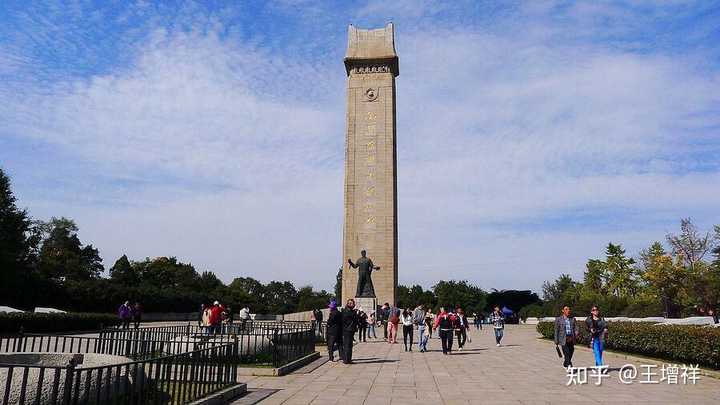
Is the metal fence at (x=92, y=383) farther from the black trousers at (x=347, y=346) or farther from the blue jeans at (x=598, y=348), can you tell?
the blue jeans at (x=598, y=348)

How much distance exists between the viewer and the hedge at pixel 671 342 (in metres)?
12.3

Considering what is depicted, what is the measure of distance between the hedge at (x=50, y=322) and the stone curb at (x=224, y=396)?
1356 cm

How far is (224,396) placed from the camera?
8.15 meters

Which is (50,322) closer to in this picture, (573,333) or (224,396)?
(224,396)

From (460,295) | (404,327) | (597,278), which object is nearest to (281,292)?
(460,295)

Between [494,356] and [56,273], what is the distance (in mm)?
56609

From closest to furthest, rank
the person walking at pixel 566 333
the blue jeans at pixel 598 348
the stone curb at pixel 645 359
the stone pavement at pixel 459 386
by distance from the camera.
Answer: the stone pavement at pixel 459 386, the stone curb at pixel 645 359, the blue jeans at pixel 598 348, the person walking at pixel 566 333

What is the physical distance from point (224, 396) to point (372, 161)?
35.5 metres

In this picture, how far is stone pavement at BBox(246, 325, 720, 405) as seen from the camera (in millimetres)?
8828

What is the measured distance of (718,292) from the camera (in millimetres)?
38375

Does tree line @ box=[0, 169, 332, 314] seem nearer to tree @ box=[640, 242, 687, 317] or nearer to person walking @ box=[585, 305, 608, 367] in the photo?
person walking @ box=[585, 305, 608, 367]

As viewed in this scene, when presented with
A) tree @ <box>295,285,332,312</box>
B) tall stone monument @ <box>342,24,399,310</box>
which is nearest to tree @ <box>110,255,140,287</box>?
tree @ <box>295,285,332,312</box>

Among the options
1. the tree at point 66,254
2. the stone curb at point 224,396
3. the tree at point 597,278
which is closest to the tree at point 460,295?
the tree at point 597,278

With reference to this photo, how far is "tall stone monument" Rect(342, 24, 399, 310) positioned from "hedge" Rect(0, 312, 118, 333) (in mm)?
17301
